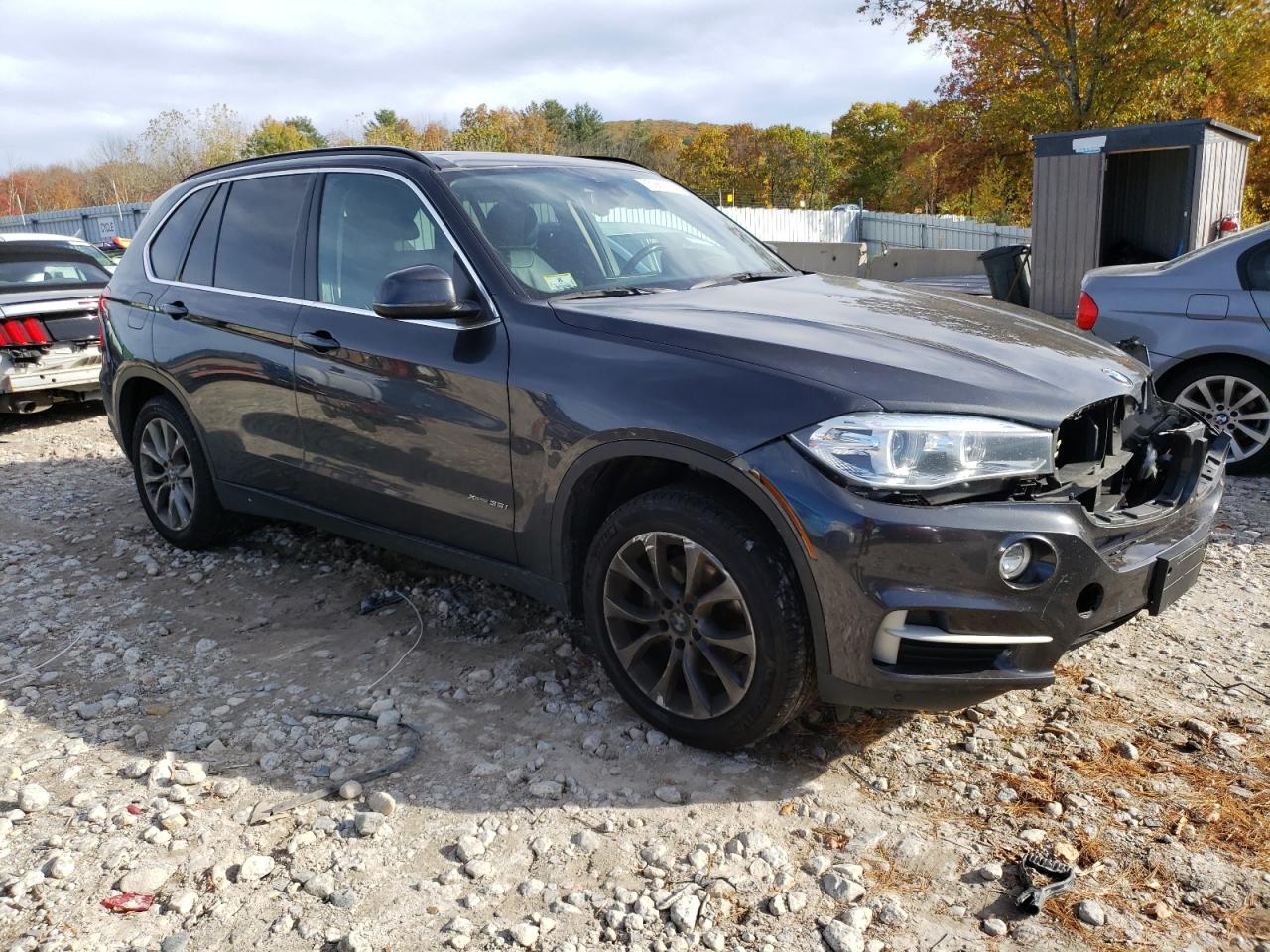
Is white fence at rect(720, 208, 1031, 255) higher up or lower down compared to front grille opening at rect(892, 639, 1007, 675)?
higher up

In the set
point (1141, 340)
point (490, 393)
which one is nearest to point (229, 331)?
point (490, 393)

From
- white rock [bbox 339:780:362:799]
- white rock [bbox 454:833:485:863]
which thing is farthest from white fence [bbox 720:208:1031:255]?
white rock [bbox 454:833:485:863]

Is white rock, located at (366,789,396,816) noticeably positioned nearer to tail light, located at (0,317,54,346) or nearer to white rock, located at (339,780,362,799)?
white rock, located at (339,780,362,799)

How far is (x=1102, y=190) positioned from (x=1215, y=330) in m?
6.13

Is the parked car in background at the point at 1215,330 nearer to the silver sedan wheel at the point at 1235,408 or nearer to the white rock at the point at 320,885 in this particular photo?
the silver sedan wheel at the point at 1235,408

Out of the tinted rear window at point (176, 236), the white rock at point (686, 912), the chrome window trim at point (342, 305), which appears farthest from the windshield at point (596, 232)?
the white rock at point (686, 912)

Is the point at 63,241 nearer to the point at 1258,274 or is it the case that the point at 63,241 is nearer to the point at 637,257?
the point at 637,257

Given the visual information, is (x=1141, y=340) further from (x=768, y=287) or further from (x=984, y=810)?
(x=984, y=810)

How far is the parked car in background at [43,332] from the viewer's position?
814 centimetres

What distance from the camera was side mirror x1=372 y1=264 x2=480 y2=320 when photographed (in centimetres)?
328

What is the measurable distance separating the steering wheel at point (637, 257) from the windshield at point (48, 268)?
6.86 meters

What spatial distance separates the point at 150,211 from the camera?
17.2 feet

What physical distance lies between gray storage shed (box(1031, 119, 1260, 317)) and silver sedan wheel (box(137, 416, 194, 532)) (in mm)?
9648

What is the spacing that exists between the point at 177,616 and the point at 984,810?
342 cm
